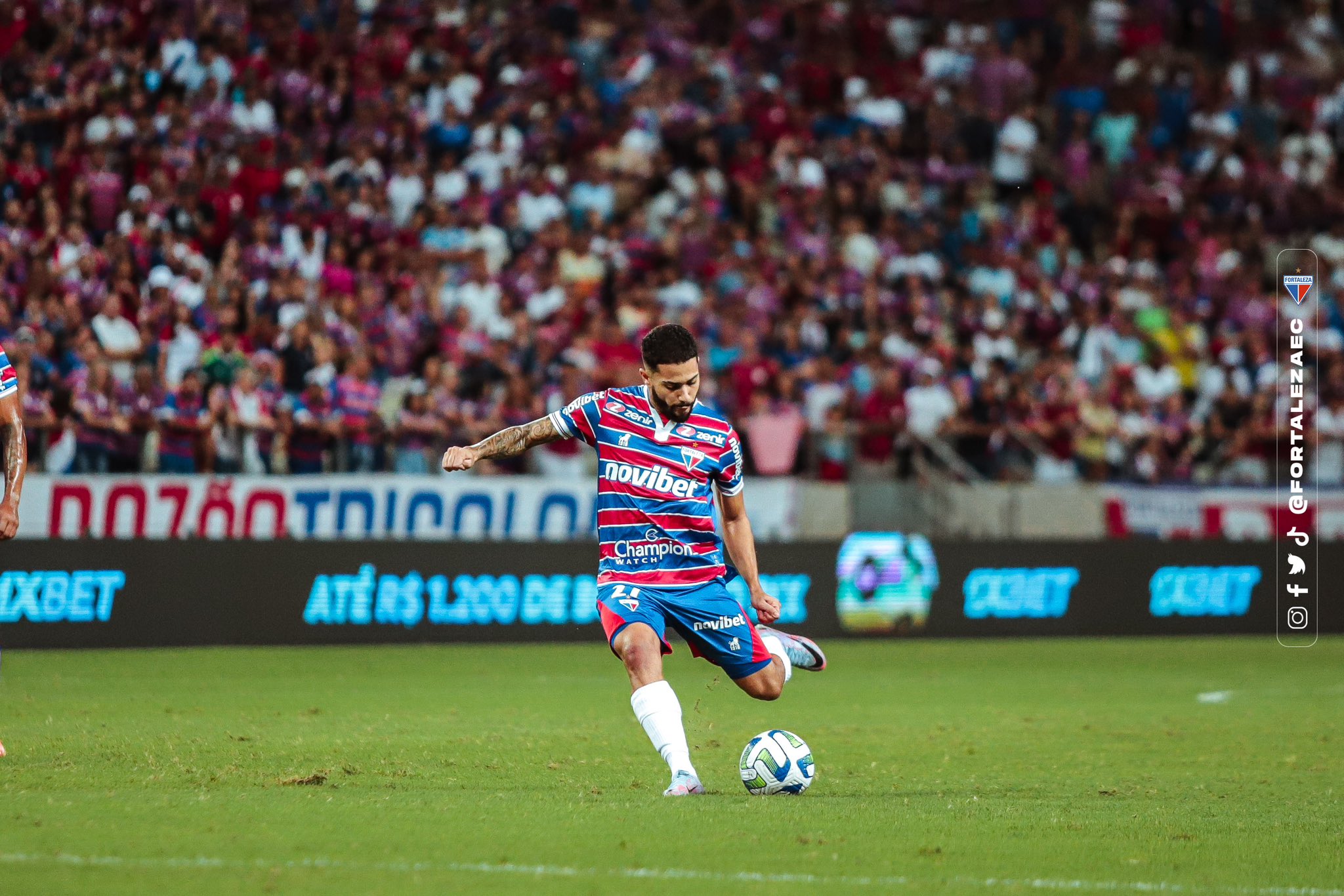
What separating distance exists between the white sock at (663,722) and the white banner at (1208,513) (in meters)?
13.8

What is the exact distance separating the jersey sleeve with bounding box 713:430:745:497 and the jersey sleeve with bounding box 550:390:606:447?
607 mm

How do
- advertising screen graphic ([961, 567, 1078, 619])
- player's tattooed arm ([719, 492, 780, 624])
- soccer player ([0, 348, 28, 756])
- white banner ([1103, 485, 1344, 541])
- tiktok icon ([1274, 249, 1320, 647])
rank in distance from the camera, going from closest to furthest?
1. player's tattooed arm ([719, 492, 780, 624])
2. soccer player ([0, 348, 28, 756])
3. advertising screen graphic ([961, 567, 1078, 619])
4. white banner ([1103, 485, 1344, 541])
5. tiktok icon ([1274, 249, 1320, 647])

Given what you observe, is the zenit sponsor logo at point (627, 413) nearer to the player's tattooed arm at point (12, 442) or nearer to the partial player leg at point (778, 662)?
the partial player leg at point (778, 662)

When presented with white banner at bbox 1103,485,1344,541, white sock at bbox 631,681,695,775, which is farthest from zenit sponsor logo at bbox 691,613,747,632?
white banner at bbox 1103,485,1344,541

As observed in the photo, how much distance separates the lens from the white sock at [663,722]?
26.6ft

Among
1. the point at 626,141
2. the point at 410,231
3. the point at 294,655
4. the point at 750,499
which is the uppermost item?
the point at 626,141

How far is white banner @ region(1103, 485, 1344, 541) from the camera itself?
21.1 metres

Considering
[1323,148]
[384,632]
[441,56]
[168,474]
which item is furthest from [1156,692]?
[1323,148]

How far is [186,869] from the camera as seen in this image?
6.07 metres

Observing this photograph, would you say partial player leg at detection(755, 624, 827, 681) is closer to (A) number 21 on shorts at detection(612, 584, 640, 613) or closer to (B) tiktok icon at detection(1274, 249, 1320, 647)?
(A) number 21 on shorts at detection(612, 584, 640, 613)

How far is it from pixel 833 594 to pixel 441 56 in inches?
346

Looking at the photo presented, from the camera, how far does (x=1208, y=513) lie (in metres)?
21.5

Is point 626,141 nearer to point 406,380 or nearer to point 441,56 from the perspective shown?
point 441,56

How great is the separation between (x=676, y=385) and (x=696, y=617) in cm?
109
